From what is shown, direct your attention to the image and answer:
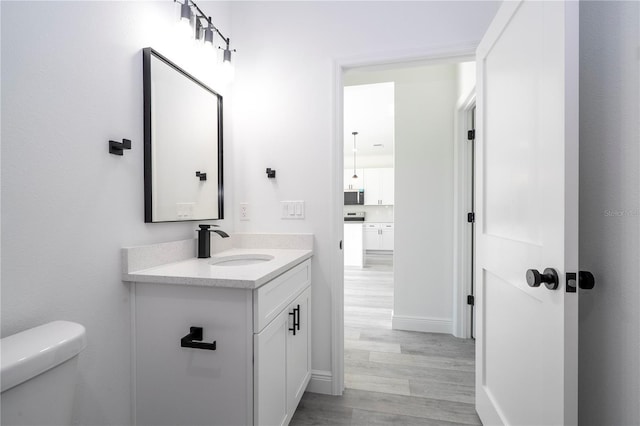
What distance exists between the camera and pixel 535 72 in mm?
1004

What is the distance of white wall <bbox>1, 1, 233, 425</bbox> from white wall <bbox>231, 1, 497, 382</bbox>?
2.20 ft

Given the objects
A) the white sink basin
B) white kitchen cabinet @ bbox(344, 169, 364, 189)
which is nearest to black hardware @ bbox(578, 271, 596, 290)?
the white sink basin

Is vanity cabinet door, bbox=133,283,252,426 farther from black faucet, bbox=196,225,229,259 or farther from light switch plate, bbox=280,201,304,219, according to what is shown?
light switch plate, bbox=280,201,304,219

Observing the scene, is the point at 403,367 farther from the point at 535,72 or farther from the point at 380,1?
the point at 380,1

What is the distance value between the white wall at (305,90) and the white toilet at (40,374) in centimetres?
119

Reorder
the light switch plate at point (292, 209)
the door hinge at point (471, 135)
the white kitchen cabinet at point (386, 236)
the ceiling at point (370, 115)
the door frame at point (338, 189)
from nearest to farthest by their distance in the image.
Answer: the door frame at point (338, 189) < the light switch plate at point (292, 209) < the door hinge at point (471, 135) < the ceiling at point (370, 115) < the white kitchen cabinet at point (386, 236)

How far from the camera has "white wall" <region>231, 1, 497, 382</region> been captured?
1.71 metres

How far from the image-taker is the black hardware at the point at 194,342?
3.47 ft

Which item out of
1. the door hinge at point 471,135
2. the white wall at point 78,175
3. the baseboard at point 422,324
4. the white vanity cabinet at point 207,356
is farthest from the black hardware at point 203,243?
the door hinge at point 471,135

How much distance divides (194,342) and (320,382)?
1022mm

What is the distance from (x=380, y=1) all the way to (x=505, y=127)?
3.62 feet

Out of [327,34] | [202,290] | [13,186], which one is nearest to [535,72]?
[327,34]

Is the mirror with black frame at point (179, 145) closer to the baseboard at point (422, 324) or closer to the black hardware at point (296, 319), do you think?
the black hardware at point (296, 319)

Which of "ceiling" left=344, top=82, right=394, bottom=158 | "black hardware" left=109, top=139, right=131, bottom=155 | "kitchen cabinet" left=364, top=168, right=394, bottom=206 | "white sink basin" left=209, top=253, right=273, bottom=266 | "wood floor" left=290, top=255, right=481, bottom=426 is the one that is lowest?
"wood floor" left=290, top=255, right=481, bottom=426
